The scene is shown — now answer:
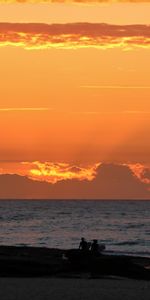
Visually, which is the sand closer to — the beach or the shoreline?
the beach

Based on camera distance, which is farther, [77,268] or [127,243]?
[127,243]

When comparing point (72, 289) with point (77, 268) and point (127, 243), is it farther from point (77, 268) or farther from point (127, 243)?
point (127, 243)

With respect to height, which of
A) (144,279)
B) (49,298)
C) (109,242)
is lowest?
(49,298)

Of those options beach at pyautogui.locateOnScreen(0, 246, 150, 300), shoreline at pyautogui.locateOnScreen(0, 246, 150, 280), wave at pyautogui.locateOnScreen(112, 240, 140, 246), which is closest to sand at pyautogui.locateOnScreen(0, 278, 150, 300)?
beach at pyautogui.locateOnScreen(0, 246, 150, 300)

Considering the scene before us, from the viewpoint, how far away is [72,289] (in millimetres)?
30125

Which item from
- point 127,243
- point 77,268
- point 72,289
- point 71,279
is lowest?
point 72,289

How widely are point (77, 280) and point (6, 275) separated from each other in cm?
354

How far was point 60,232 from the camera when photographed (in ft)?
344

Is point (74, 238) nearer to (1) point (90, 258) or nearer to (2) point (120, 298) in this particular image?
(1) point (90, 258)

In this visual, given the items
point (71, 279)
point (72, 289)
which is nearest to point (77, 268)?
point (71, 279)

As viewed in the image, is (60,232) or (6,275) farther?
(60,232)

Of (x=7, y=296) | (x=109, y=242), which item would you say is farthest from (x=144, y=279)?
(x=109, y=242)

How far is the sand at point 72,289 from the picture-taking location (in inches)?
1095

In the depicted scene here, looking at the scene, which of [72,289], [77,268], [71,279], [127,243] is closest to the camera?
[72,289]
